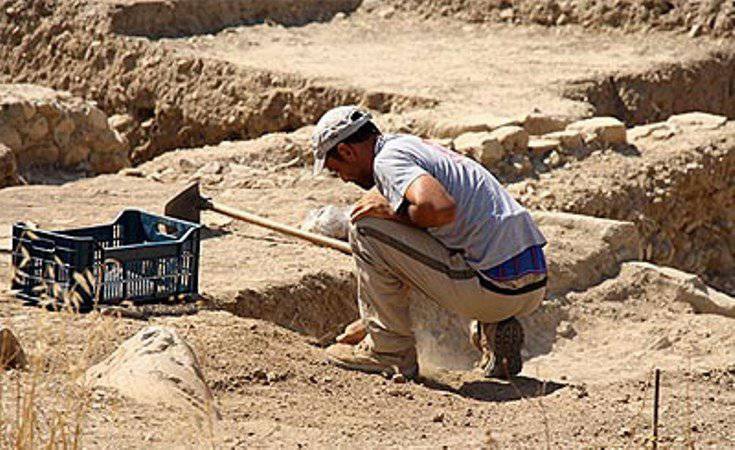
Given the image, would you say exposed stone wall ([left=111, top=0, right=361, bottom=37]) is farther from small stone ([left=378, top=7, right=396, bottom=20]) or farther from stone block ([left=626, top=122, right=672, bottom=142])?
stone block ([left=626, top=122, right=672, bottom=142])

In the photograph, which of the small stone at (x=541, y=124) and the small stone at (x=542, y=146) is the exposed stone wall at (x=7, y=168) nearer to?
the small stone at (x=542, y=146)

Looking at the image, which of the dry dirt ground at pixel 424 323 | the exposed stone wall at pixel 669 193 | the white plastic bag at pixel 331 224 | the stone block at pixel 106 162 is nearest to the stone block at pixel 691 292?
the dry dirt ground at pixel 424 323

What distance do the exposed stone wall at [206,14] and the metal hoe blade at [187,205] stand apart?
272 inches

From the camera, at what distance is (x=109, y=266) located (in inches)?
270

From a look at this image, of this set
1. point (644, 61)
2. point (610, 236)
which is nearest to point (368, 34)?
point (644, 61)

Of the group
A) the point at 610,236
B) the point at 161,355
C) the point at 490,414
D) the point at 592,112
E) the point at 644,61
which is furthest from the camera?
the point at 644,61

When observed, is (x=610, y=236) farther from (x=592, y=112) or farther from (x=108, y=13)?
(x=108, y=13)

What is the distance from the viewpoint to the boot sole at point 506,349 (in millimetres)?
6586

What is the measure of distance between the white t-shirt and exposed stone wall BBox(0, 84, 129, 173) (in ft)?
16.8

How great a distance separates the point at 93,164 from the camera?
11094 millimetres

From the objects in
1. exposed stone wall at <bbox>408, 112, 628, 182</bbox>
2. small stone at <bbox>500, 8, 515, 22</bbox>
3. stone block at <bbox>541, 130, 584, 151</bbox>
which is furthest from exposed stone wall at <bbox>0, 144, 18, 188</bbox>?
small stone at <bbox>500, 8, 515, 22</bbox>

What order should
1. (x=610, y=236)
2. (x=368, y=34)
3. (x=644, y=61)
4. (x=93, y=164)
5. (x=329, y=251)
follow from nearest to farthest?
1. (x=329, y=251)
2. (x=610, y=236)
3. (x=93, y=164)
4. (x=644, y=61)
5. (x=368, y=34)

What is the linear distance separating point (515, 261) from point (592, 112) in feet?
21.7

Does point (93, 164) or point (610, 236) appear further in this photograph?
point (93, 164)
